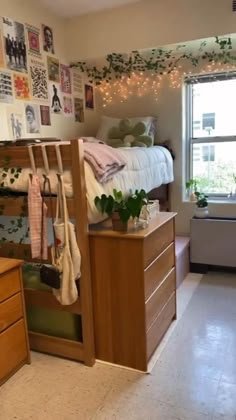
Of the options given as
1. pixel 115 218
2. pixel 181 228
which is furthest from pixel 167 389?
pixel 181 228

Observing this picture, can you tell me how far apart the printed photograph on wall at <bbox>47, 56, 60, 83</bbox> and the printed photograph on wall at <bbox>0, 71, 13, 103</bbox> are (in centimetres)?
56

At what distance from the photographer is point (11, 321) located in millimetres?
1786

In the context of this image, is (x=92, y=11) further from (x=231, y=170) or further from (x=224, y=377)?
(x=224, y=377)

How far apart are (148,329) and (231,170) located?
7.28 feet

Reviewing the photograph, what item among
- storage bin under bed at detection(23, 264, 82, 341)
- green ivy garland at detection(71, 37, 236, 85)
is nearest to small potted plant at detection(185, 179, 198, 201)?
green ivy garland at detection(71, 37, 236, 85)

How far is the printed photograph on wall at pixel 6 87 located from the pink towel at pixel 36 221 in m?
1.05

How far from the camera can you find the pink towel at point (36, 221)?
1756 millimetres

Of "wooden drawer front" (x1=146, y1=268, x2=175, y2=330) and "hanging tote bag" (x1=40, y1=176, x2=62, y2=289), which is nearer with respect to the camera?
"hanging tote bag" (x1=40, y1=176, x2=62, y2=289)

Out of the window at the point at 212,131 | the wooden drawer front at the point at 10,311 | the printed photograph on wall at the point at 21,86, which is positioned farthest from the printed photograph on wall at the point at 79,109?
the wooden drawer front at the point at 10,311

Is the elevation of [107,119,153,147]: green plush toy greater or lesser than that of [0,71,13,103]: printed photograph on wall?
lesser

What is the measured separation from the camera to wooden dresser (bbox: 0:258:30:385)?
1726mm

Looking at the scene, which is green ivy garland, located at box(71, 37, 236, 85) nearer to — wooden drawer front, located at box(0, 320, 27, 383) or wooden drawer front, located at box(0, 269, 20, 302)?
wooden drawer front, located at box(0, 269, 20, 302)

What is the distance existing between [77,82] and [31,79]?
77cm

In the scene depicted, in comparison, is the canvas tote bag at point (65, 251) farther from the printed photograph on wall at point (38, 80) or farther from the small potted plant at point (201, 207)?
the small potted plant at point (201, 207)
